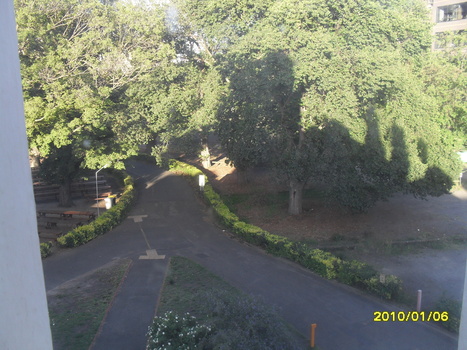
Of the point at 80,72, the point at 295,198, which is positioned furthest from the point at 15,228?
the point at 295,198

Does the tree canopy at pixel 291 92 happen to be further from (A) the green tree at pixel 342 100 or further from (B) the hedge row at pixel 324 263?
(B) the hedge row at pixel 324 263

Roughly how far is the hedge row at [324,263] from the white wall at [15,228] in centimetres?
884

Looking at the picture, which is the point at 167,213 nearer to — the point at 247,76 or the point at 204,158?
the point at 247,76

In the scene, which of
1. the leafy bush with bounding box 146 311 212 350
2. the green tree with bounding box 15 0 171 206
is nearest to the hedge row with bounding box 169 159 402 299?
the leafy bush with bounding box 146 311 212 350

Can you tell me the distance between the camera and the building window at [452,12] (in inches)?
1640

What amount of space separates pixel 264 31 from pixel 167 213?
30.4 feet

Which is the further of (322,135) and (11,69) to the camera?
(322,135)

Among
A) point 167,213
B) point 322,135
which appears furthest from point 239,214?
point 322,135

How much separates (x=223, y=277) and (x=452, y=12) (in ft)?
139

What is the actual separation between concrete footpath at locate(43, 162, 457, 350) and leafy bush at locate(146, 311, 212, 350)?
1.94 ft

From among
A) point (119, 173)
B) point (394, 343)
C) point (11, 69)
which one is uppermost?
point (11, 69)

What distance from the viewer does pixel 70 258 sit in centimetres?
1380

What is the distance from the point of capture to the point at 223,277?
1200 cm
